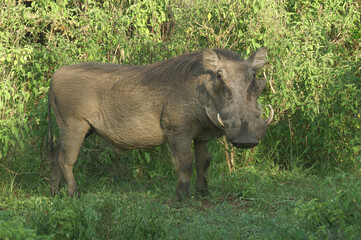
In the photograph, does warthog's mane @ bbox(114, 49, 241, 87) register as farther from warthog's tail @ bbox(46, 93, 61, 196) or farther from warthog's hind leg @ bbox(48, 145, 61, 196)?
warthog's hind leg @ bbox(48, 145, 61, 196)

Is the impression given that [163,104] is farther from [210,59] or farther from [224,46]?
[224,46]

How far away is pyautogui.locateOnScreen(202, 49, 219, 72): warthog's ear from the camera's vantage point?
5.15m

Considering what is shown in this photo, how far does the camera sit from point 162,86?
215 inches

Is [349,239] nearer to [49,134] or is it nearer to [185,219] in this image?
[185,219]

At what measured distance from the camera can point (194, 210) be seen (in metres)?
5.05

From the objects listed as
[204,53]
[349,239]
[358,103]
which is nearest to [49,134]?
[204,53]

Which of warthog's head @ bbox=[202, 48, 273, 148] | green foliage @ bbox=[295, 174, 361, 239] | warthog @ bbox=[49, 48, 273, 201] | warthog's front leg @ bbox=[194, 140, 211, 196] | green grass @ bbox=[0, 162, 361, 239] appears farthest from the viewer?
warthog's front leg @ bbox=[194, 140, 211, 196]

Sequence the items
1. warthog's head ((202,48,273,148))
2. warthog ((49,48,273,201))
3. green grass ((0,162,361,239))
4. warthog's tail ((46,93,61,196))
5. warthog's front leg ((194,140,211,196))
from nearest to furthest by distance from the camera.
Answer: green grass ((0,162,361,239))
warthog's head ((202,48,273,148))
warthog ((49,48,273,201))
warthog's front leg ((194,140,211,196))
warthog's tail ((46,93,61,196))

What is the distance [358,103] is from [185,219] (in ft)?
8.19

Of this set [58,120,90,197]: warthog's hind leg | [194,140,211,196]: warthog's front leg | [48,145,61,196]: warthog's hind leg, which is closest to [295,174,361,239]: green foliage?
[194,140,211,196]: warthog's front leg

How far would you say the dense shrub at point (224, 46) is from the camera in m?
6.22

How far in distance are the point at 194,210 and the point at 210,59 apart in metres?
1.38

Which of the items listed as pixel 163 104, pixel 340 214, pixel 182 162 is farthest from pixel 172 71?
pixel 340 214

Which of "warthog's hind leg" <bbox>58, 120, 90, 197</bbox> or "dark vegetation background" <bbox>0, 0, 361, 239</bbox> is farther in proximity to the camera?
"dark vegetation background" <bbox>0, 0, 361, 239</bbox>
